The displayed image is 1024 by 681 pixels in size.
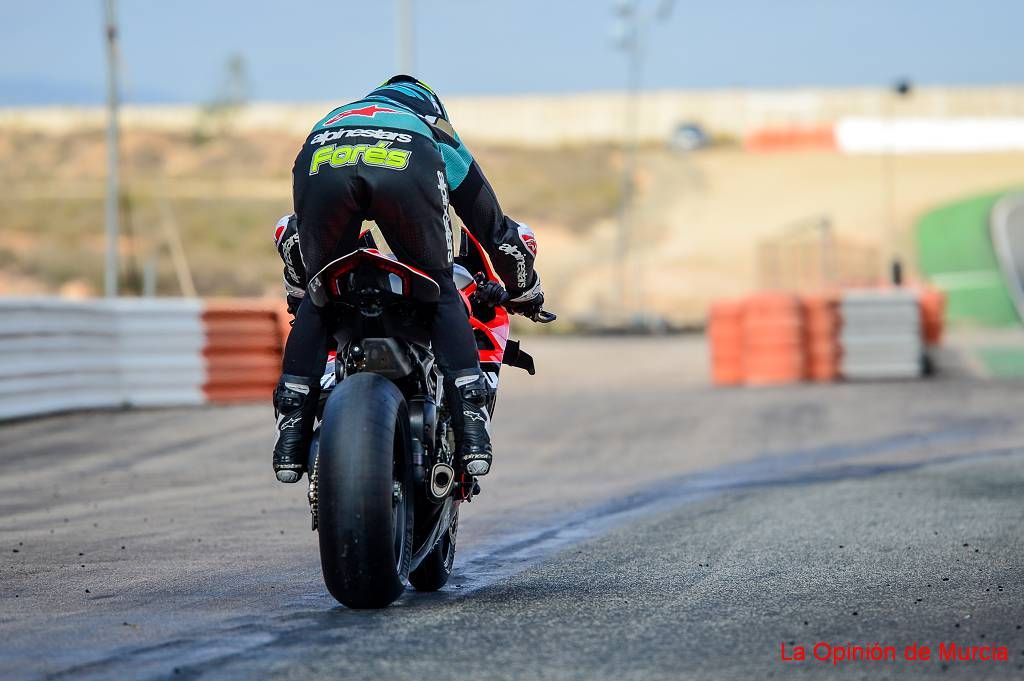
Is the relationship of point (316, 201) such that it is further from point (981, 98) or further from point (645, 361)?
point (981, 98)

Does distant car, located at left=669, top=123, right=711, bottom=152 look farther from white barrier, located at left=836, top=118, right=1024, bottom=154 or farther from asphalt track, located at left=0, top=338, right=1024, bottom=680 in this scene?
asphalt track, located at left=0, top=338, right=1024, bottom=680

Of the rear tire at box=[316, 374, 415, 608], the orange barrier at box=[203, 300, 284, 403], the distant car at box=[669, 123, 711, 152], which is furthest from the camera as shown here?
the distant car at box=[669, 123, 711, 152]

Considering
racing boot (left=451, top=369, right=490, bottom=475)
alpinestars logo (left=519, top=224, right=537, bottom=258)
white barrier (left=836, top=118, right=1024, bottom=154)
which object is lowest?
racing boot (left=451, top=369, right=490, bottom=475)

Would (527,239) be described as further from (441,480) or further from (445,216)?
(441,480)

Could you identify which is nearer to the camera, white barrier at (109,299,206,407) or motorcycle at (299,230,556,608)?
motorcycle at (299,230,556,608)

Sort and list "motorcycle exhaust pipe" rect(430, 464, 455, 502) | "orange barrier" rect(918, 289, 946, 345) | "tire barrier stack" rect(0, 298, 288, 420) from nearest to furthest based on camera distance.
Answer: "motorcycle exhaust pipe" rect(430, 464, 455, 502) → "tire barrier stack" rect(0, 298, 288, 420) → "orange barrier" rect(918, 289, 946, 345)

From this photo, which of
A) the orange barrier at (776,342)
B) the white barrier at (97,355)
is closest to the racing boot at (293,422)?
the white barrier at (97,355)

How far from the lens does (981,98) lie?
7700cm

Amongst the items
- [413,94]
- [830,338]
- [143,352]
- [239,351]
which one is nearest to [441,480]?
[413,94]

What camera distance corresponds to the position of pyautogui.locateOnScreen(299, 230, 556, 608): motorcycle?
203 inches

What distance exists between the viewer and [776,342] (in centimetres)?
2159

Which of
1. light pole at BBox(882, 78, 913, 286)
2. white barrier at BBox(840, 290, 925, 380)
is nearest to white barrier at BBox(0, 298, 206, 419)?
white barrier at BBox(840, 290, 925, 380)

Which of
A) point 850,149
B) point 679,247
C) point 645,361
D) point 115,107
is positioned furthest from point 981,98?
point 115,107

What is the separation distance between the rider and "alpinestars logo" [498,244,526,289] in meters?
0.22
